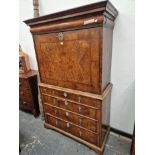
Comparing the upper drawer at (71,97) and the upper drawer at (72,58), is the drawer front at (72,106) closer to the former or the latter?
the upper drawer at (71,97)

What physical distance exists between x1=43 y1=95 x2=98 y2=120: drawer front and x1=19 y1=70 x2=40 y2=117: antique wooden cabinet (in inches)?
18.5

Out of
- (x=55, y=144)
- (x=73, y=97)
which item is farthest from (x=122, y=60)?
(x=55, y=144)

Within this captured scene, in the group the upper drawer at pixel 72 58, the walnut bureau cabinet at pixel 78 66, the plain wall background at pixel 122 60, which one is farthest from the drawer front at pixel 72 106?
the plain wall background at pixel 122 60

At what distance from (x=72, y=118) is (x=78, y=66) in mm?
699

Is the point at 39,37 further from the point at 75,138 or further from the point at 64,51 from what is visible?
the point at 75,138

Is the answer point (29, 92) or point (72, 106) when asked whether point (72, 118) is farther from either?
point (29, 92)

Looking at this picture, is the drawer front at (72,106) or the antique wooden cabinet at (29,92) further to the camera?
the antique wooden cabinet at (29,92)

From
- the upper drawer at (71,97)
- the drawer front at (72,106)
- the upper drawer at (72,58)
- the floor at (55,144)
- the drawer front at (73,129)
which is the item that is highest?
the upper drawer at (72,58)

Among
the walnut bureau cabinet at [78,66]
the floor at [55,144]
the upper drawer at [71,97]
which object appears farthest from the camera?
the floor at [55,144]

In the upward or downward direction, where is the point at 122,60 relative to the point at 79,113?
upward

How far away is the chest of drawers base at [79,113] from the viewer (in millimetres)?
1439

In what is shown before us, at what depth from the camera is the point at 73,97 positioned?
154 cm
